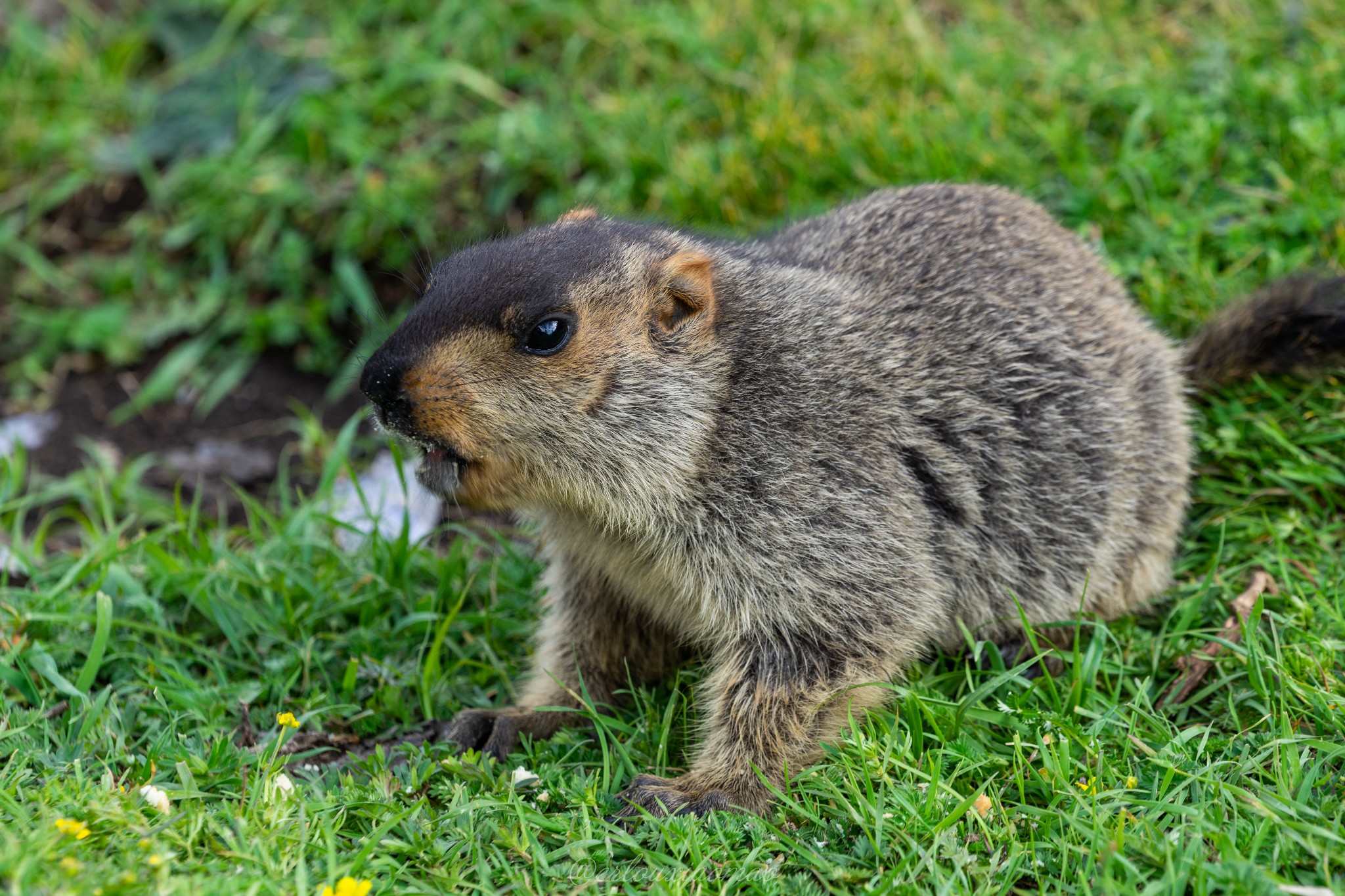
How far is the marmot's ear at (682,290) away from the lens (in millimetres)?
3867

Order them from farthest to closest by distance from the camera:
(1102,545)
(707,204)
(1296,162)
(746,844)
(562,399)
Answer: (707,204) → (1296,162) → (1102,545) → (562,399) → (746,844)

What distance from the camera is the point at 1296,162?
5.33 meters

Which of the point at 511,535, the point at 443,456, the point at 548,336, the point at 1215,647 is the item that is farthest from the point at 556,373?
the point at 1215,647

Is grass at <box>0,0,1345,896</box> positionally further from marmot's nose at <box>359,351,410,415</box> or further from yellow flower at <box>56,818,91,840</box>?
marmot's nose at <box>359,351,410,415</box>

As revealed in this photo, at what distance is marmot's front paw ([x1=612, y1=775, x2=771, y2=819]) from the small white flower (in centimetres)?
124

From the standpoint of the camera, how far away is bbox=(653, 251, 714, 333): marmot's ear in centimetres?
387

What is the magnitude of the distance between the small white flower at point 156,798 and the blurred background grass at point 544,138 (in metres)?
3.34

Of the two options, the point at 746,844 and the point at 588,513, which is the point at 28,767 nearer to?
the point at 588,513

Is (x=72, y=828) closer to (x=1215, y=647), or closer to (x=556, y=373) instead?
(x=556, y=373)

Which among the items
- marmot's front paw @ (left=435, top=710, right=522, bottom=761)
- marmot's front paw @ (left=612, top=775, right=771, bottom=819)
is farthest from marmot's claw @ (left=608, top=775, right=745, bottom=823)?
marmot's front paw @ (left=435, top=710, right=522, bottom=761)

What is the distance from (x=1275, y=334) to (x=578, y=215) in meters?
2.75

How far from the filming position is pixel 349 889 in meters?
2.79

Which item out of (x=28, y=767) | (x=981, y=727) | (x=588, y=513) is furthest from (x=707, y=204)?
(x=28, y=767)

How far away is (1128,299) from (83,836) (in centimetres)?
412
